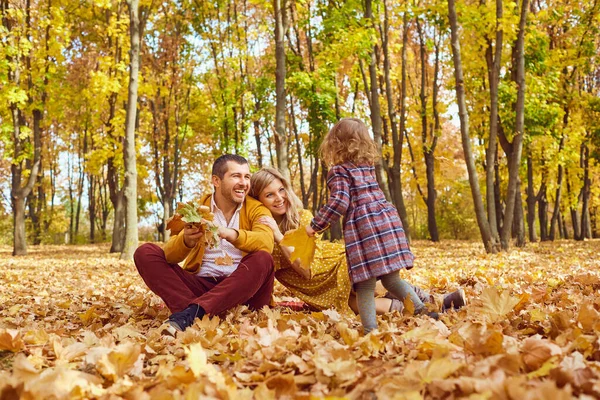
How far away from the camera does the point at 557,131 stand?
50.9 feet

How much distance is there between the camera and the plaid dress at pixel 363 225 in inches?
127

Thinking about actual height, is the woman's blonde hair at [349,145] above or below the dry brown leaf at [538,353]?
above

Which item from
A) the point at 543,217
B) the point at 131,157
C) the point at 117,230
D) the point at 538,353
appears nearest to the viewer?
the point at 538,353

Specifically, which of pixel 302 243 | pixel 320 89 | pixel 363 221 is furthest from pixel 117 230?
pixel 363 221

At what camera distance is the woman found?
13.6ft

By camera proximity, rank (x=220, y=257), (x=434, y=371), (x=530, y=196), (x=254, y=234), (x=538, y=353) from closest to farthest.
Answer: (x=434, y=371) < (x=538, y=353) < (x=254, y=234) < (x=220, y=257) < (x=530, y=196)

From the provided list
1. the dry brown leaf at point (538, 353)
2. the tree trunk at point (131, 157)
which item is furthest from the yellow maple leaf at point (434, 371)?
the tree trunk at point (131, 157)

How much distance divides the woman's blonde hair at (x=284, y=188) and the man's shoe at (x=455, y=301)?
4.33 feet

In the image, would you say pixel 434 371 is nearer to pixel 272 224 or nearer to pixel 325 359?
pixel 325 359

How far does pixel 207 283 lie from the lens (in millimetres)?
4078

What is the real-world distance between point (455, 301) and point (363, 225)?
1184mm

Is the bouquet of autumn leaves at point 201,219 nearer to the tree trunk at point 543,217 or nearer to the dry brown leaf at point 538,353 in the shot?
the dry brown leaf at point 538,353

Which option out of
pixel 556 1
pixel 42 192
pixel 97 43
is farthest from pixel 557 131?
pixel 42 192

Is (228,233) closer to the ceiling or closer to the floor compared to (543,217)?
closer to the floor
